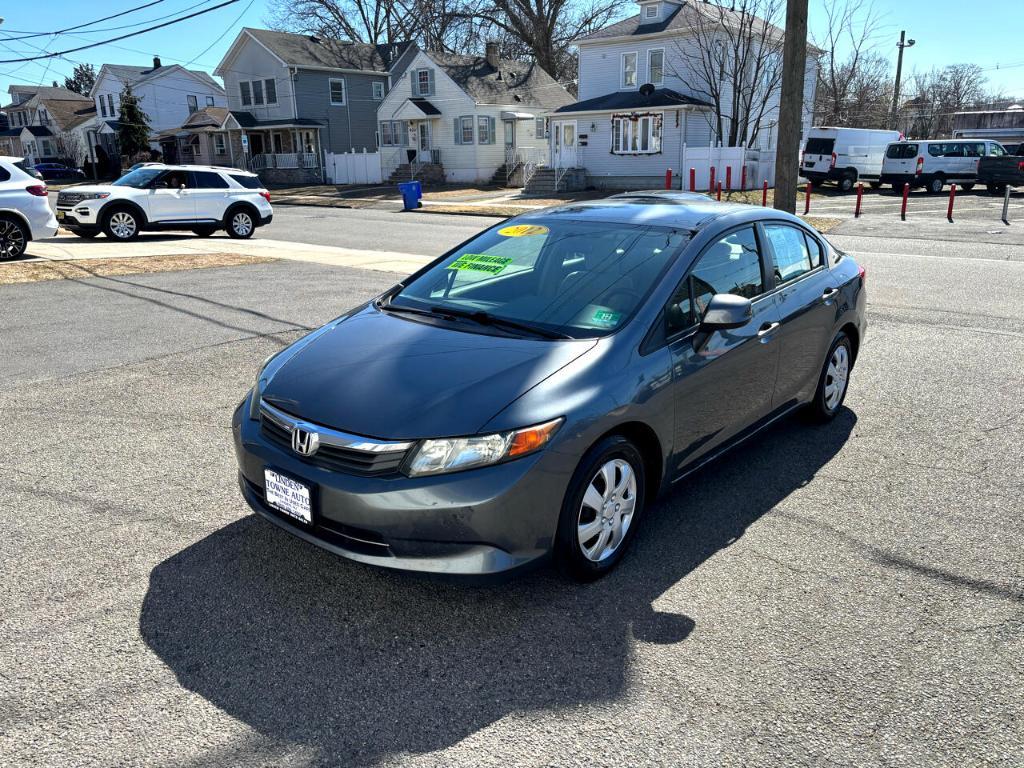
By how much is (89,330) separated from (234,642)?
6.63 m

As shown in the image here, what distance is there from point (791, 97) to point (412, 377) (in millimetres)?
10207

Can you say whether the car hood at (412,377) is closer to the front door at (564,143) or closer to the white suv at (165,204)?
the white suv at (165,204)

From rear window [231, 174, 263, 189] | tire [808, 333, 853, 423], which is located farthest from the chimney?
tire [808, 333, 853, 423]

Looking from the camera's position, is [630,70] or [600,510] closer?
[600,510]

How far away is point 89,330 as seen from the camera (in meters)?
8.62

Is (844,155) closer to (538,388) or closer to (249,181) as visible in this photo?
(249,181)

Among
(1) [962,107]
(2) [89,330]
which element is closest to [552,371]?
(2) [89,330]

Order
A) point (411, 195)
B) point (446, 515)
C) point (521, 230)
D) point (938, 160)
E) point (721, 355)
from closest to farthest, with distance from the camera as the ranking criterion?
point (446, 515)
point (721, 355)
point (521, 230)
point (411, 195)
point (938, 160)

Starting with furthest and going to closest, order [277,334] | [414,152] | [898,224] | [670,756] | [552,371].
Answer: [414,152] < [898,224] < [277,334] < [552,371] < [670,756]

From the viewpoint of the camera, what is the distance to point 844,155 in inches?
1367

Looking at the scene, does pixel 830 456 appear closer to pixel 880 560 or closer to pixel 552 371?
pixel 880 560

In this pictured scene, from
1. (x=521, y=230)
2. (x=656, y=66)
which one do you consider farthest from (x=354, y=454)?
(x=656, y=66)

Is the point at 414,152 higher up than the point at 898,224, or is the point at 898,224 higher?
the point at 414,152

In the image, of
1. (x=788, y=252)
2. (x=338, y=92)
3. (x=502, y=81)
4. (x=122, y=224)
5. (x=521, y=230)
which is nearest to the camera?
(x=521, y=230)
